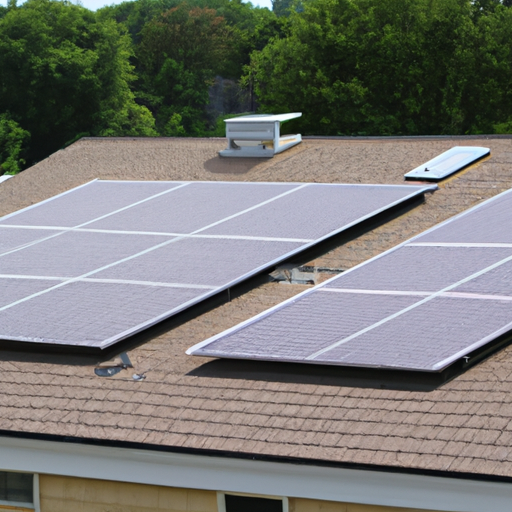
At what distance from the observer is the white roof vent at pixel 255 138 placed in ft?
50.1

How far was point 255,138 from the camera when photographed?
15.4 m

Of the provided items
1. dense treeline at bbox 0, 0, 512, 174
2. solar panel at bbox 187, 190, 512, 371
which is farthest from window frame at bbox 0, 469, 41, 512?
dense treeline at bbox 0, 0, 512, 174

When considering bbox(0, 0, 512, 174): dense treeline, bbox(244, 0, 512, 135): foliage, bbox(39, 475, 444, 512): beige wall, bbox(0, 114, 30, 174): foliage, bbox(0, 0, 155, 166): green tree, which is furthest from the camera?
bbox(0, 0, 155, 166): green tree

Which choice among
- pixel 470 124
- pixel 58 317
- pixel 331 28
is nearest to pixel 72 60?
pixel 331 28

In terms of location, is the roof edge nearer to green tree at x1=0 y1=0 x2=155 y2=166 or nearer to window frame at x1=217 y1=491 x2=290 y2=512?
window frame at x1=217 y1=491 x2=290 y2=512

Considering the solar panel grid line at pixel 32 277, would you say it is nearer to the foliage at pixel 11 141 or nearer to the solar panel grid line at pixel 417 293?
the solar panel grid line at pixel 417 293

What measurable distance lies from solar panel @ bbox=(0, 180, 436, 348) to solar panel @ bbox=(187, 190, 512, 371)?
1.05 m

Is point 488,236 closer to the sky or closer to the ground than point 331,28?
closer to the ground

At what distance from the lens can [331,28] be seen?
5512 centimetres

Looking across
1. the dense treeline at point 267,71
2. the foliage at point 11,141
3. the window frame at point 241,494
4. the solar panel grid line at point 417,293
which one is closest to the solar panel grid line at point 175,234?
the solar panel grid line at point 417,293

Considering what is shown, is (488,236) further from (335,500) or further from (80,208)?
(80,208)

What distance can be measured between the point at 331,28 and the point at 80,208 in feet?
151

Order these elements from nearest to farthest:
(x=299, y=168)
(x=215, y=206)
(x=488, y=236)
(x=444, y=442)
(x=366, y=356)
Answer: (x=444, y=442)
(x=366, y=356)
(x=488, y=236)
(x=215, y=206)
(x=299, y=168)

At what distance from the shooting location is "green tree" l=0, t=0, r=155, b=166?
69.8 m
